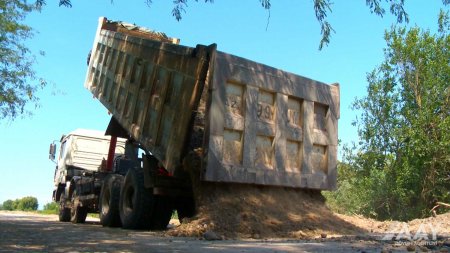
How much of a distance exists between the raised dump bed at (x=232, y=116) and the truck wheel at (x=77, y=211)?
3.93 meters

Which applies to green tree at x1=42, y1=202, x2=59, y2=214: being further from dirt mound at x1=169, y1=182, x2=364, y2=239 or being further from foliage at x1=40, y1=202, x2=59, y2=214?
dirt mound at x1=169, y1=182, x2=364, y2=239

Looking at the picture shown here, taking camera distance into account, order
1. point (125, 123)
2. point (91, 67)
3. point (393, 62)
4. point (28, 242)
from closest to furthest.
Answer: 1. point (28, 242)
2. point (125, 123)
3. point (91, 67)
4. point (393, 62)

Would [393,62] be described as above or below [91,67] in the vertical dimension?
above

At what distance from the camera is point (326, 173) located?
783cm

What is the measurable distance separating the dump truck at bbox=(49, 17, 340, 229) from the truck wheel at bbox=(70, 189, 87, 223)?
263cm

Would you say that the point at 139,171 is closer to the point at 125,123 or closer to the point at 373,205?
A: the point at 125,123

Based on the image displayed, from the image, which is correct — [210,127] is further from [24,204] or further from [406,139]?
[24,204]

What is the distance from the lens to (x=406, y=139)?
15945 millimetres

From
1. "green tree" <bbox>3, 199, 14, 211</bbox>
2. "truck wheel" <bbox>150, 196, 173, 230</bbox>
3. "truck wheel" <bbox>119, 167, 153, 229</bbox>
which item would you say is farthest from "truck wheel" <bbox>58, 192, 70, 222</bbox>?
"green tree" <bbox>3, 199, 14, 211</bbox>

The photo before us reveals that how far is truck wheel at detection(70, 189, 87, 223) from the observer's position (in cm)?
1133

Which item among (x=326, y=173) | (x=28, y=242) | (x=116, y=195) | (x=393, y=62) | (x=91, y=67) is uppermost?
(x=393, y=62)

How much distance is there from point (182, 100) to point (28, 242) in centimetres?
289

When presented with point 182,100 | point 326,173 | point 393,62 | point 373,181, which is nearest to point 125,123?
point 182,100

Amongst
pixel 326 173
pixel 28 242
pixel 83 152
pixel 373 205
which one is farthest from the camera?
pixel 373 205
